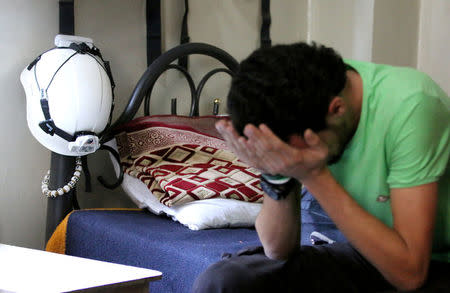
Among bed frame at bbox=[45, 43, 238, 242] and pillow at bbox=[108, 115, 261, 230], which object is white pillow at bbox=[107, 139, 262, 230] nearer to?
pillow at bbox=[108, 115, 261, 230]

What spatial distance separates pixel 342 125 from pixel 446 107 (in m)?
0.19

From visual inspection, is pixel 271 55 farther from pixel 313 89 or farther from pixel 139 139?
pixel 139 139

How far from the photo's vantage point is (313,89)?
35.6 inches

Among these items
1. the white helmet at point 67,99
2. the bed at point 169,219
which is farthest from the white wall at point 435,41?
the white helmet at point 67,99

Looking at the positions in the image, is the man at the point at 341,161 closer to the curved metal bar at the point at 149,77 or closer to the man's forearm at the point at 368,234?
the man's forearm at the point at 368,234

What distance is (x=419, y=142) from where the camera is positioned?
→ 97cm

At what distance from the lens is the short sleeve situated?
38.1 inches

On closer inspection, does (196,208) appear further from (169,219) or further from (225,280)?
(225,280)

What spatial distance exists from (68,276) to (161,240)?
32cm

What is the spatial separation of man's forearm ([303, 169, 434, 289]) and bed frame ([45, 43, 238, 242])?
734 mm

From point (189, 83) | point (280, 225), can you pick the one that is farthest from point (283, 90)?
point (189, 83)

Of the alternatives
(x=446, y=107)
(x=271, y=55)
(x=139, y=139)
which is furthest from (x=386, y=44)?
(x=271, y=55)

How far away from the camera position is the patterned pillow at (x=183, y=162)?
5.59ft

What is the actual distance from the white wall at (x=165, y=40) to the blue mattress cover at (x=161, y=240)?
0.25 metres
